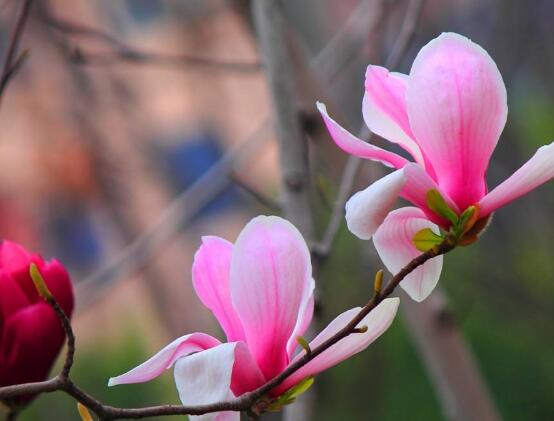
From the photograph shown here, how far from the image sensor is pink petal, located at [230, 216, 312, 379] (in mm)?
444

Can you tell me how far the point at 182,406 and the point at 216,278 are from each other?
72 millimetres

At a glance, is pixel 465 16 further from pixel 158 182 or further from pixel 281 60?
pixel 281 60

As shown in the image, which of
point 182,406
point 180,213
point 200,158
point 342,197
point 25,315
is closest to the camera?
point 182,406

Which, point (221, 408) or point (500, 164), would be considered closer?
point (221, 408)

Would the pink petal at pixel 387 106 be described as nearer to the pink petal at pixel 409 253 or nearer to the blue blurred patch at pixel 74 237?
the pink petal at pixel 409 253

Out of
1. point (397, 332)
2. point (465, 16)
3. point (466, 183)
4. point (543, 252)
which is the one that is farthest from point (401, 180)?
point (465, 16)

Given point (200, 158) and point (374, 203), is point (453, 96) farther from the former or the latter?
point (200, 158)

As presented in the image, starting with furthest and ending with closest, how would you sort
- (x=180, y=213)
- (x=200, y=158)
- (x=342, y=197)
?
(x=200, y=158) < (x=180, y=213) < (x=342, y=197)

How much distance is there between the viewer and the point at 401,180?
426 millimetres

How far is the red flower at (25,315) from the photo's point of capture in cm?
54

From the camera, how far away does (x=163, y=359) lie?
0.44 metres

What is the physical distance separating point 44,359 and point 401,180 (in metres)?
0.25

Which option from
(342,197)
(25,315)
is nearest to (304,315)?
(25,315)

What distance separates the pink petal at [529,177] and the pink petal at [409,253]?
0.04m
